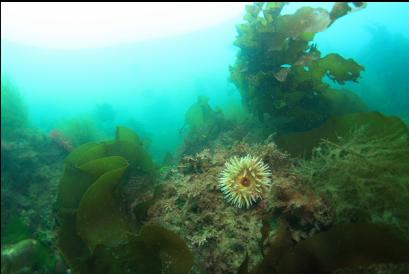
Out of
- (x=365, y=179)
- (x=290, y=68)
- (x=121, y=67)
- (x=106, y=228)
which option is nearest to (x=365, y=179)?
(x=365, y=179)

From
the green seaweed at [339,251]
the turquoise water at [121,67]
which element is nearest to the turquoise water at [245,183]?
the green seaweed at [339,251]

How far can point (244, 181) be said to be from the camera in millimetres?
2914

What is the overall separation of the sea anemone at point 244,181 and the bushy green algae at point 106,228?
0.66 m

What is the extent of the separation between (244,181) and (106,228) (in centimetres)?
142

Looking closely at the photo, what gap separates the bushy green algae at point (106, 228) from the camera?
255 centimetres

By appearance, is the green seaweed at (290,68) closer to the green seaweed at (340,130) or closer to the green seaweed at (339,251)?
the green seaweed at (340,130)

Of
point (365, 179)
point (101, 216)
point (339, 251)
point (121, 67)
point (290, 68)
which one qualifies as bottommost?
point (339, 251)

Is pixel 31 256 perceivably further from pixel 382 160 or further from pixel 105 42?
pixel 105 42

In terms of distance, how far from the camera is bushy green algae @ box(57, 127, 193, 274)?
2549mm

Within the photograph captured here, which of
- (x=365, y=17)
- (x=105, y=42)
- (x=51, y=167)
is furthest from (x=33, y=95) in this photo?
(x=51, y=167)

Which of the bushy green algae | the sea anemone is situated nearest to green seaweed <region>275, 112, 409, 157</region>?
the sea anemone

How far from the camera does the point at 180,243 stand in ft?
8.14

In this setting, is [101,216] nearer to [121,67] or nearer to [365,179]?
[365,179]

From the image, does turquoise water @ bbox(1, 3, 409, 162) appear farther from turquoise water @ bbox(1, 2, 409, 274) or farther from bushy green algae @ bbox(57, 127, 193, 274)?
bushy green algae @ bbox(57, 127, 193, 274)
